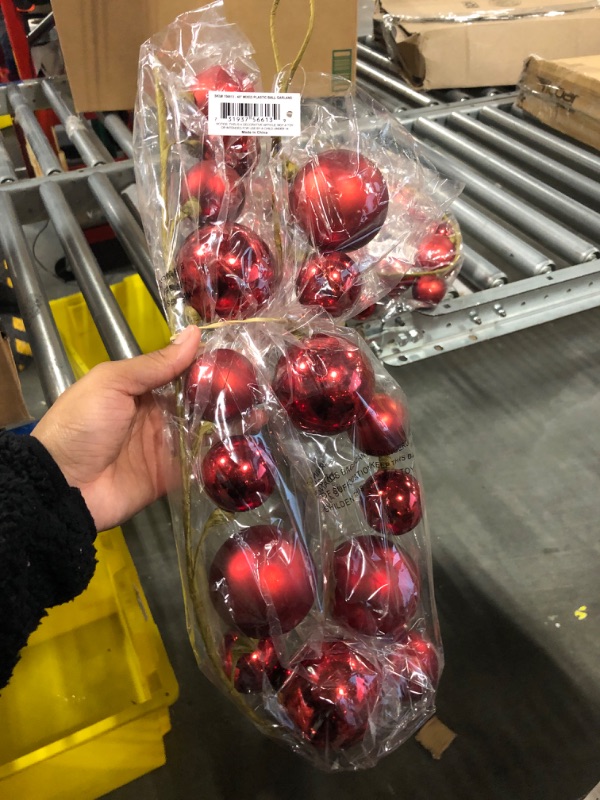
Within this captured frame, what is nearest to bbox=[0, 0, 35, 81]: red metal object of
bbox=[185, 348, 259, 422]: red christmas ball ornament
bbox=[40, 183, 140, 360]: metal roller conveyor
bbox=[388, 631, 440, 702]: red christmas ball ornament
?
bbox=[40, 183, 140, 360]: metal roller conveyor

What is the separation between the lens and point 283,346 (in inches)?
20.5

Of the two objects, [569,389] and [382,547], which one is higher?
[382,547]

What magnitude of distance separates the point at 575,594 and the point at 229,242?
0.82m

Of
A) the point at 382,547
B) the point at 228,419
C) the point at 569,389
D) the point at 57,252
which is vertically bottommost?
the point at 569,389

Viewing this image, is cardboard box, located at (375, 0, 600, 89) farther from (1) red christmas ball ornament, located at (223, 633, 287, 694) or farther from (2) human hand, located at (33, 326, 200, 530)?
(1) red christmas ball ornament, located at (223, 633, 287, 694)

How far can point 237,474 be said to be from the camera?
1.54ft

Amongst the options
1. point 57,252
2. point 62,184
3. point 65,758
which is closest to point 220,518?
point 65,758

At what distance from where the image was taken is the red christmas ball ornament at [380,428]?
517 millimetres

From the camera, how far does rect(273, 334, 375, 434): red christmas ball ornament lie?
0.48 meters

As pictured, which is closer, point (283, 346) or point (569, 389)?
point (283, 346)

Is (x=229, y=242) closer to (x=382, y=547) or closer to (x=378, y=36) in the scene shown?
(x=382, y=547)

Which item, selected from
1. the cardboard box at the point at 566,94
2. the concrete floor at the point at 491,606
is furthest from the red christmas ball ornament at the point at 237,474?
the cardboard box at the point at 566,94

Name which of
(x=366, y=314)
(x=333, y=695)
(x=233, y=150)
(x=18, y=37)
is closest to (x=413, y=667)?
(x=333, y=695)

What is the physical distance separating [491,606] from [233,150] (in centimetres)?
81
